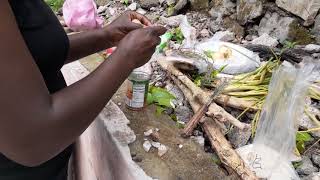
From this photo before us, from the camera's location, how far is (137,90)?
1883mm

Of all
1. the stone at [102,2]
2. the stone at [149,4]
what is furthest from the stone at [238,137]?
the stone at [102,2]

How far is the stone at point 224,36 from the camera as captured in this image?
2.95m

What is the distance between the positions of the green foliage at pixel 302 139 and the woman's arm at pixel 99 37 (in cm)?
88

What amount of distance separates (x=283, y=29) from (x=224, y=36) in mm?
408

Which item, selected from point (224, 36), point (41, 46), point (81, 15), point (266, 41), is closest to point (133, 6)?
point (81, 15)

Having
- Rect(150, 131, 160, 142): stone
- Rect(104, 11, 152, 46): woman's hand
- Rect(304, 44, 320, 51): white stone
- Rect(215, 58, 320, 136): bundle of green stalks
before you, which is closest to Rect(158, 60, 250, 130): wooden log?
Result: Rect(215, 58, 320, 136): bundle of green stalks

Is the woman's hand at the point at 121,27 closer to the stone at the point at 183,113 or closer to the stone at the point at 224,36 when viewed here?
the stone at the point at 183,113

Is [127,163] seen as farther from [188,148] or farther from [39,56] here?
[39,56]

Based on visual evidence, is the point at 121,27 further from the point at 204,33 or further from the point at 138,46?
the point at 204,33

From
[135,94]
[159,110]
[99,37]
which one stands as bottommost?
[159,110]

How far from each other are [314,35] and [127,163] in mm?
1685

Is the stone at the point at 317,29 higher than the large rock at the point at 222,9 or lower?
higher

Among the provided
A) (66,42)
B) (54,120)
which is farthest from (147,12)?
(54,120)

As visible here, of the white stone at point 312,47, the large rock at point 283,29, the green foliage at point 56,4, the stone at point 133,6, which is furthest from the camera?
the green foliage at point 56,4
